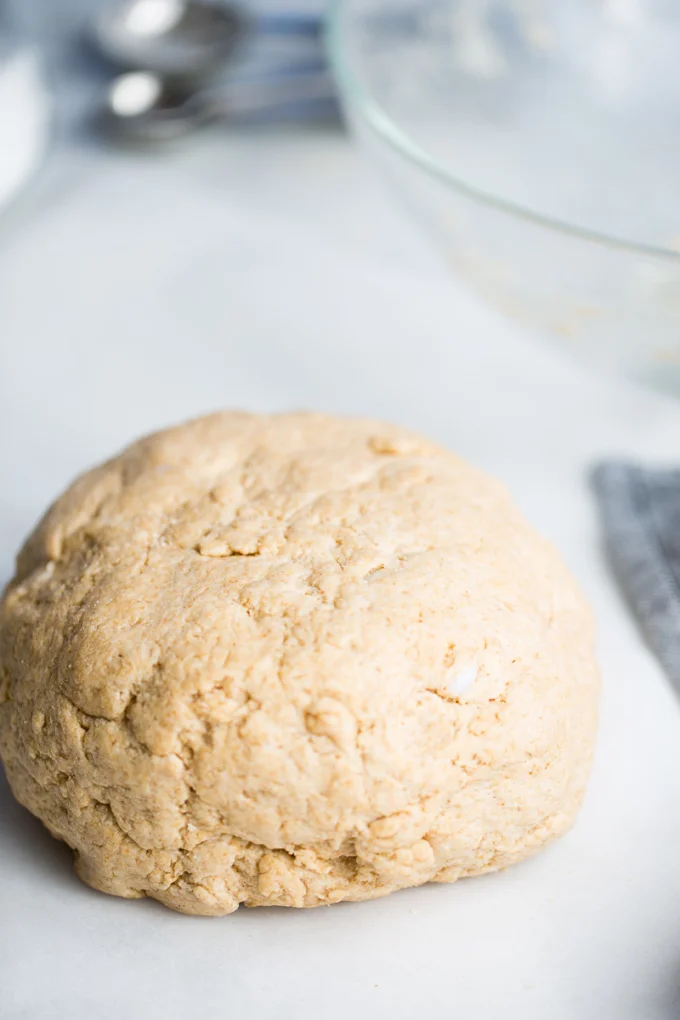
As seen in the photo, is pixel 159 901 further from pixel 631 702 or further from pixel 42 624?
pixel 631 702

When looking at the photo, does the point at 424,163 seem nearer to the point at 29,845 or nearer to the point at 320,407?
the point at 320,407

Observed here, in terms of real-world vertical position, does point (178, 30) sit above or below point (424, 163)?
above

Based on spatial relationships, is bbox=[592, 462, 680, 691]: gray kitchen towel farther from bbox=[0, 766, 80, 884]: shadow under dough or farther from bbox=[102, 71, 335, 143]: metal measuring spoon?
bbox=[102, 71, 335, 143]: metal measuring spoon

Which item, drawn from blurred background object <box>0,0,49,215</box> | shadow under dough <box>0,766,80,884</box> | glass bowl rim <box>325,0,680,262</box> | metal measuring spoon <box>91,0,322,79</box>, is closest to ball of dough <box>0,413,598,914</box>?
shadow under dough <box>0,766,80,884</box>

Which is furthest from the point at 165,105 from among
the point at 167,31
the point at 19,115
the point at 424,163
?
the point at 424,163

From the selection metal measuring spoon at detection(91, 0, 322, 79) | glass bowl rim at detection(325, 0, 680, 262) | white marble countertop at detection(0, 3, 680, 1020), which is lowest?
white marble countertop at detection(0, 3, 680, 1020)

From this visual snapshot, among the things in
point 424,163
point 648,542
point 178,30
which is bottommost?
point 648,542
